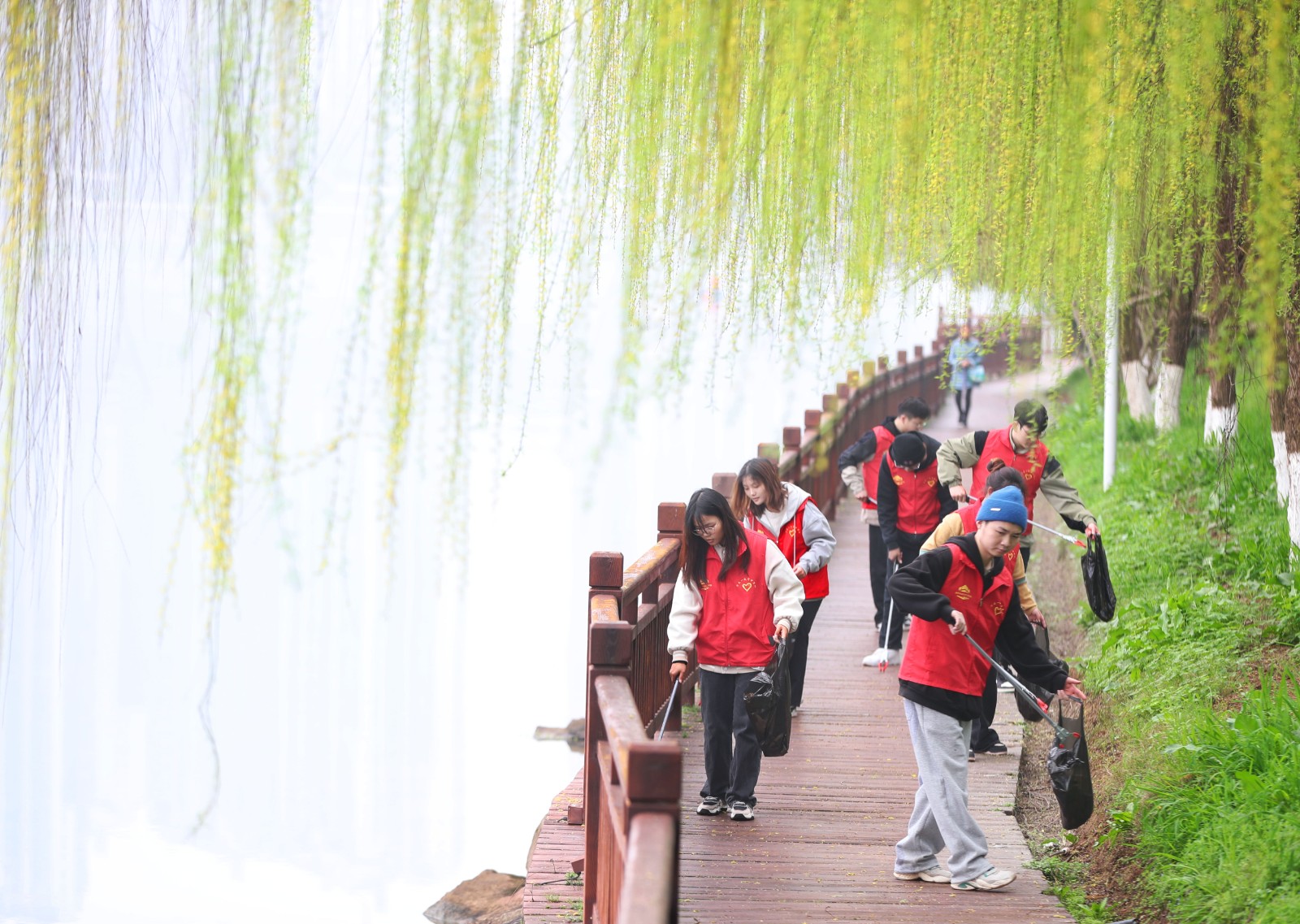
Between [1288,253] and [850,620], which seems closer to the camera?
[1288,253]

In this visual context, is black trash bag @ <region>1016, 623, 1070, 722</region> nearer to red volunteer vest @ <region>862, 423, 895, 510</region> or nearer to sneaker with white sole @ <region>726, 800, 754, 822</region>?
sneaker with white sole @ <region>726, 800, 754, 822</region>

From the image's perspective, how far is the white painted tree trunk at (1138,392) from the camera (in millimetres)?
14914

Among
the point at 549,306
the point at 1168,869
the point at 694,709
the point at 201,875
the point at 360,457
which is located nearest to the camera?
the point at 360,457

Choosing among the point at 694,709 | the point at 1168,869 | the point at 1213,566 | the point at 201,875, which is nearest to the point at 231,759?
the point at 201,875

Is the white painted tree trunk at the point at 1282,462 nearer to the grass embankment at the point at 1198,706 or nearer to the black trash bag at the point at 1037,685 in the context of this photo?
the grass embankment at the point at 1198,706

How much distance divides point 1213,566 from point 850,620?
2.84 m

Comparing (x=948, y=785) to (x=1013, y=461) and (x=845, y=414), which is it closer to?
(x=1013, y=461)

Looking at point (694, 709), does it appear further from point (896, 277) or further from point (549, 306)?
point (549, 306)

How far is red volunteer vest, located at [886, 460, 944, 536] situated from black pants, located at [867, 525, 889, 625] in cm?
81

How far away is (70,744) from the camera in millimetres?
18547

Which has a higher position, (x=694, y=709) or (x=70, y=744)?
(x=694, y=709)

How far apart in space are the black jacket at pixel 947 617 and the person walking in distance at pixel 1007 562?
0.40 ft

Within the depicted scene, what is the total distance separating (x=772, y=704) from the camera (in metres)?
5.21

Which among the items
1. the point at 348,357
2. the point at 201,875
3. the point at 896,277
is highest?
the point at 896,277
